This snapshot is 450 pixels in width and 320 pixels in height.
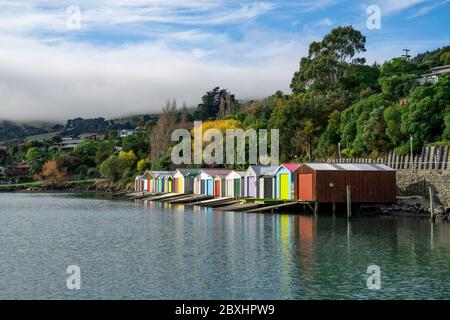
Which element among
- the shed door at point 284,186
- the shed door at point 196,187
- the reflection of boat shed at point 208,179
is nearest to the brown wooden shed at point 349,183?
the shed door at point 284,186

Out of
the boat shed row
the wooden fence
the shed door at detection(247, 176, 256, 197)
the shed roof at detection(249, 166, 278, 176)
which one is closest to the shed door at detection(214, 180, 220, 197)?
the boat shed row

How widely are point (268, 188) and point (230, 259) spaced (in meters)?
33.5

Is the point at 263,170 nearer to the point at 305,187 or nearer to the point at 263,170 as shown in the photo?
the point at 263,170

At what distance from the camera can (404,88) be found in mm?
72875

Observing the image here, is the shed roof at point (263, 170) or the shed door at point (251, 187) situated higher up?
the shed roof at point (263, 170)

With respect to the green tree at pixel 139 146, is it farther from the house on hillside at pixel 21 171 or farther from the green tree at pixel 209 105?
the house on hillside at pixel 21 171

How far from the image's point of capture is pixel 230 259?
27.1 meters

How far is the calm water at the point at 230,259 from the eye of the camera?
21.0 m

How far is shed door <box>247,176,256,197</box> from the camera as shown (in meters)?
63.5

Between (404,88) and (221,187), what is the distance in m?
24.4

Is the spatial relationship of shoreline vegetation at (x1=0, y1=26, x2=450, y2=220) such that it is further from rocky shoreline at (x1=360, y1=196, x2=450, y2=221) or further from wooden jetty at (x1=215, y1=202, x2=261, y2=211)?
wooden jetty at (x1=215, y1=202, x2=261, y2=211)

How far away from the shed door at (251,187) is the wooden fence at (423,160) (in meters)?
11.9

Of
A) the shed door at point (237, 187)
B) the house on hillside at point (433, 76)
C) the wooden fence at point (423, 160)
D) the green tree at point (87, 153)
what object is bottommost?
the shed door at point (237, 187)
